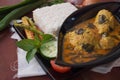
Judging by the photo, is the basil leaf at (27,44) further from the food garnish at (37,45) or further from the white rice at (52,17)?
the white rice at (52,17)

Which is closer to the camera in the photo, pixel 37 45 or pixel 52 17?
pixel 37 45

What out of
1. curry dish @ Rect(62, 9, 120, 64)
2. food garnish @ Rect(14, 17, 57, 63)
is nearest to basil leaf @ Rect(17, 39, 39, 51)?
food garnish @ Rect(14, 17, 57, 63)

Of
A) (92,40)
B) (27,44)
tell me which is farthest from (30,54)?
(92,40)

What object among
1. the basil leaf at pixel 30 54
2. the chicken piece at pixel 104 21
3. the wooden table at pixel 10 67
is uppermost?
the chicken piece at pixel 104 21

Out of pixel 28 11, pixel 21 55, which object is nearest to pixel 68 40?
pixel 21 55

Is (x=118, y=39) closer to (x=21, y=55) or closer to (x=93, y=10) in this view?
(x=93, y=10)

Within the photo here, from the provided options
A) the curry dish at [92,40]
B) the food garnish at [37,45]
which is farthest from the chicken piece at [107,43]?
the food garnish at [37,45]

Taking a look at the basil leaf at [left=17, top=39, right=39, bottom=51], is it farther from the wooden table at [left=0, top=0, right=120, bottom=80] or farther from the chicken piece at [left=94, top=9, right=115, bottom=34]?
the chicken piece at [left=94, top=9, right=115, bottom=34]

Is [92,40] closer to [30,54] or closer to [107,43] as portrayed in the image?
[107,43]
